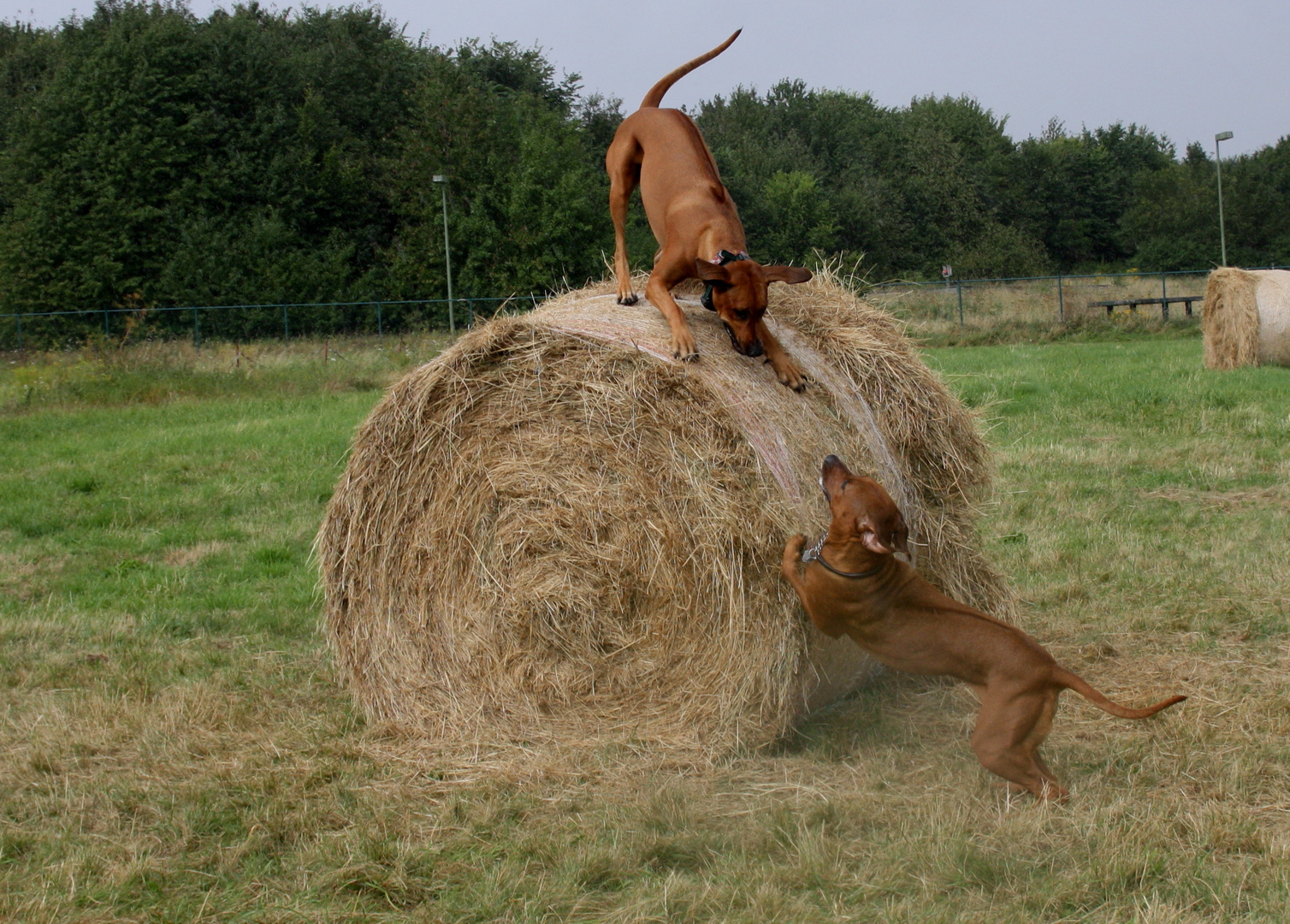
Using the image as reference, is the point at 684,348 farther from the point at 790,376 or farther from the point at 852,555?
the point at 852,555

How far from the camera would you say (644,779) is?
4.12 meters

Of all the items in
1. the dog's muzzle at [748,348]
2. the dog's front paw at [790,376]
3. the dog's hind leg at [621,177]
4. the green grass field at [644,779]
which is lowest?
the green grass field at [644,779]

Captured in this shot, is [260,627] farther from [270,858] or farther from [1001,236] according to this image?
[1001,236]

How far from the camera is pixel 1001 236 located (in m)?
54.8

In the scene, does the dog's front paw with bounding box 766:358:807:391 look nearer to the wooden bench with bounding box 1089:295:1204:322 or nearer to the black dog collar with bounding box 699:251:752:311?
the black dog collar with bounding box 699:251:752:311

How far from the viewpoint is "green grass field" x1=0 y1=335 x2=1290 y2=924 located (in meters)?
3.22

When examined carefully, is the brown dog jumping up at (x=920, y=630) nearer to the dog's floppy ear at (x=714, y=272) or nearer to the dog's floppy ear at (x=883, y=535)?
the dog's floppy ear at (x=883, y=535)

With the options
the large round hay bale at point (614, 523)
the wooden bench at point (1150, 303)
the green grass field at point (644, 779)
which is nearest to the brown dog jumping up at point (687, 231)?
the large round hay bale at point (614, 523)

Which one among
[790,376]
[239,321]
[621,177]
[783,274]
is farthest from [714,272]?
[239,321]

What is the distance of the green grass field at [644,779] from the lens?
3225 millimetres

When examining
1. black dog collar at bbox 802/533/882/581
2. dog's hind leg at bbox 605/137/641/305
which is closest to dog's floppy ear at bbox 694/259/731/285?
dog's hind leg at bbox 605/137/641/305

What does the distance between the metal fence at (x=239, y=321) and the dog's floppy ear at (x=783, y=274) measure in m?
18.9

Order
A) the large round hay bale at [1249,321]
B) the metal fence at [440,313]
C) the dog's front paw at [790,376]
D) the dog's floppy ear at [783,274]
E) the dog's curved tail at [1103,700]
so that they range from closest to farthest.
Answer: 1. the dog's curved tail at [1103,700]
2. the dog's front paw at [790,376]
3. the dog's floppy ear at [783,274]
4. the large round hay bale at [1249,321]
5. the metal fence at [440,313]

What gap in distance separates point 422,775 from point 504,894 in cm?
113
